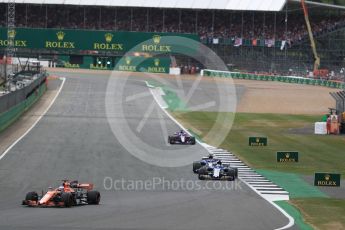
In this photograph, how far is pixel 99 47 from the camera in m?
129

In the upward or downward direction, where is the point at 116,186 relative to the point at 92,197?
downward

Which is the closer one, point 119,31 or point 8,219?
point 8,219

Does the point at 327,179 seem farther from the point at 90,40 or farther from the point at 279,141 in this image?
the point at 90,40

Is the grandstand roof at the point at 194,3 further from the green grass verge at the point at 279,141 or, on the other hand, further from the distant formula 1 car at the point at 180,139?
the distant formula 1 car at the point at 180,139

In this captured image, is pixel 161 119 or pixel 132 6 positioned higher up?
pixel 132 6

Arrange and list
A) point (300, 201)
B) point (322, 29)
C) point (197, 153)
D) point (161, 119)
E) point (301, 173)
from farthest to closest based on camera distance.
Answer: point (322, 29), point (161, 119), point (197, 153), point (301, 173), point (300, 201)

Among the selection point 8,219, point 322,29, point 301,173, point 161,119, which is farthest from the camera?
point 322,29

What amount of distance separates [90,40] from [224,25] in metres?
19.1

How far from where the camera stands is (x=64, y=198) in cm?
2528

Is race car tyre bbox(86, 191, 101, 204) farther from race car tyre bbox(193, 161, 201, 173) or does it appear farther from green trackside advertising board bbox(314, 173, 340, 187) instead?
race car tyre bbox(193, 161, 201, 173)

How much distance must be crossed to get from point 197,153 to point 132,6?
87.1 m

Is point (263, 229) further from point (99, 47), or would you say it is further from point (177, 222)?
point (99, 47)

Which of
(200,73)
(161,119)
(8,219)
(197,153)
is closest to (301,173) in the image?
(197,153)

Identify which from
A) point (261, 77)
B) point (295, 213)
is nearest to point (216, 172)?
point (295, 213)
